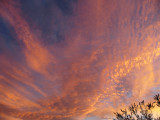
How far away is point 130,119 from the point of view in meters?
30.6

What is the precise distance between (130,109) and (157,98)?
42.6 ft

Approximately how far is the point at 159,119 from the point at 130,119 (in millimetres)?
6908

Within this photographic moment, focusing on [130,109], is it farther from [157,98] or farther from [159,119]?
[157,98]

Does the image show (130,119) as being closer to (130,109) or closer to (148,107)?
(130,109)

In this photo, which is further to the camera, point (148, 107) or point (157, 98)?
point (148, 107)

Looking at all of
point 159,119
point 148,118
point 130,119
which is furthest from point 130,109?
point 159,119

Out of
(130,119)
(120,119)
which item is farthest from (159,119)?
(120,119)

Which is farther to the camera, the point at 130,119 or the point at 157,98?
the point at 130,119

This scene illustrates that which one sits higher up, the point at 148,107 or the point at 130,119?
the point at 148,107

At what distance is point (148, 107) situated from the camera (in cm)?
2898

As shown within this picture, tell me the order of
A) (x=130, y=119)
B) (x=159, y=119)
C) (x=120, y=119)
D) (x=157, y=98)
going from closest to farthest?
1. (x=157, y=98)
2. (x=159, y=119)
3. (x=130, y=119)
4. (x=120, y=119)

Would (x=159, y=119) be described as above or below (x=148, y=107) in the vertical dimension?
below

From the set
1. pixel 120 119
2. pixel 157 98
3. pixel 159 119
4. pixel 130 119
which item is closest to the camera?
pixel 157 98

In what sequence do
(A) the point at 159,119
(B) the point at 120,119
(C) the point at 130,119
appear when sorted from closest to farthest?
(A) the point at 159,119 → (C) the point at 130,119 → (B) the point at 120,119
